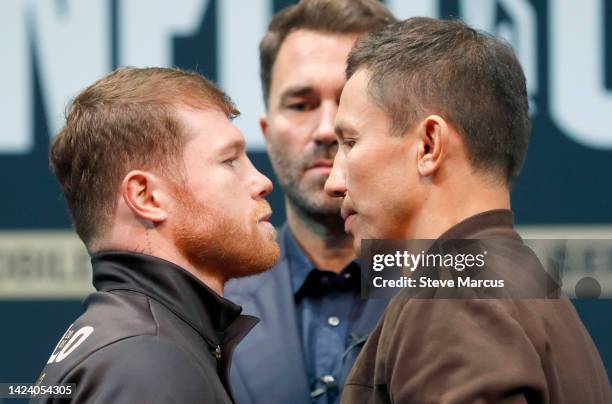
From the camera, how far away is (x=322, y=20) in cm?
255

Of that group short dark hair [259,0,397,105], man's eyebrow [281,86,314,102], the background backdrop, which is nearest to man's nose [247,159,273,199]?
man's eyebrow [281,86,314,102]

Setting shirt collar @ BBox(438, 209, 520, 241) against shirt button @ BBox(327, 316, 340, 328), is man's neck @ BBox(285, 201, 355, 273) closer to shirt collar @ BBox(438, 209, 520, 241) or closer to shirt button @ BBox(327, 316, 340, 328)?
shirt button @ BBox(327, 316, 340, 328)

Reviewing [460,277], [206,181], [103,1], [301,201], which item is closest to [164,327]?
[206,181]

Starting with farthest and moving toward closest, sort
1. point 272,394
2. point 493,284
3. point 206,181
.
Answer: point 272,394
point 206,181
point 493,284

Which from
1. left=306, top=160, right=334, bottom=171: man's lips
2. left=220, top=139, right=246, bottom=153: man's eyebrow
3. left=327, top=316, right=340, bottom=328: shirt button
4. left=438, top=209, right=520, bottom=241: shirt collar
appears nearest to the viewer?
left=438, top=209, right=520, bottom=241: shirt collar

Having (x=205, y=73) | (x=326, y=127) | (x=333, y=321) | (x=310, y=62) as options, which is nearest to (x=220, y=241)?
(x=333, y=321)

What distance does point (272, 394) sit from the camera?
2127 millimetres

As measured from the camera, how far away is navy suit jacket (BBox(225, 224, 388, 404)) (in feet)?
7.00

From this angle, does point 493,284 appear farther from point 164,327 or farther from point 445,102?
point 164,327

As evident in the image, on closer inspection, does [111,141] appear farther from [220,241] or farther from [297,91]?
[297,91]

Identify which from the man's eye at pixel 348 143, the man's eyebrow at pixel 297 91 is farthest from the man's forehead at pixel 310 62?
the man's eye at pixel 348 143

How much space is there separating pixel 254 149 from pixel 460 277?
1705 mm

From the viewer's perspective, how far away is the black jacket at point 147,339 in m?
1.49

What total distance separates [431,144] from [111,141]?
0.53 meters
